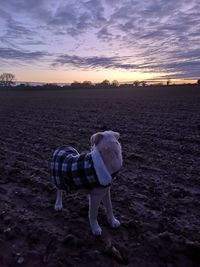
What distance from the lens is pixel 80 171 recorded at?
402 cm

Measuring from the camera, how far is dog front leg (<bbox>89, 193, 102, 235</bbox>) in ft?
13.5

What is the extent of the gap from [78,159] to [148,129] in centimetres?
802

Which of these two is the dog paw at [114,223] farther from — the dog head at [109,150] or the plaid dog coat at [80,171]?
the dog head at [109,150]

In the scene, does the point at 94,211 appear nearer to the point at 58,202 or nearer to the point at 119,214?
the point at 119,214

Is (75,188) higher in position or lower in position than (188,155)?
higher

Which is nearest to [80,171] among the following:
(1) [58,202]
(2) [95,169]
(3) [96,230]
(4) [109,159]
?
(2) [95,169]

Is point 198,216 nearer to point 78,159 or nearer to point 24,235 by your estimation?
point 78,159

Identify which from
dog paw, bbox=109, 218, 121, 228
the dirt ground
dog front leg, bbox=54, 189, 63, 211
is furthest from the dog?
dog front leg, bbox=54, 189, 63, 211

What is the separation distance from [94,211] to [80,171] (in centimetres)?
66

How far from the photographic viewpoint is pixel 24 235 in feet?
14.1

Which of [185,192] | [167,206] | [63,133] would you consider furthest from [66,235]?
[63,133]

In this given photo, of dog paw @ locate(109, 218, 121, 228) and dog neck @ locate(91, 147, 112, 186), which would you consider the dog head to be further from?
dog paw @ locate(109, 218, 121, 228)

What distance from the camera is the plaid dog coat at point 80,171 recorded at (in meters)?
3.88

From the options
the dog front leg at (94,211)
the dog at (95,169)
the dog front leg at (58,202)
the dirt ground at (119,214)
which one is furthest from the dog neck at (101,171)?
the dog front leg at (58,202)
